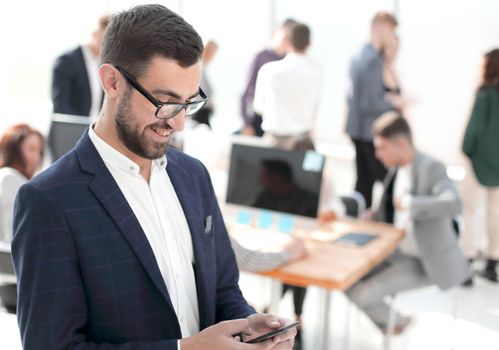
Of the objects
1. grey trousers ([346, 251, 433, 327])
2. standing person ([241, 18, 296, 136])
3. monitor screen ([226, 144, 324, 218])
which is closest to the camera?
monitor screen ([226, 144, 324, 218])

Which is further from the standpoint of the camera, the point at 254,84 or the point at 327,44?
the point at 327,44

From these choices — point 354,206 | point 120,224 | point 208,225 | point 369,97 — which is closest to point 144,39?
point 120,224

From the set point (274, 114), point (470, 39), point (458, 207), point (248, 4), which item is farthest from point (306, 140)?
point (248, 4)

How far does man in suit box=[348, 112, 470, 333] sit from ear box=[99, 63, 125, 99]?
8.27ft

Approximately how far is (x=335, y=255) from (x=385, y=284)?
56 cm

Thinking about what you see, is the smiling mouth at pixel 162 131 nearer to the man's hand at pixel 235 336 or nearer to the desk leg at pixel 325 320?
the man's hand at pixel 235 336

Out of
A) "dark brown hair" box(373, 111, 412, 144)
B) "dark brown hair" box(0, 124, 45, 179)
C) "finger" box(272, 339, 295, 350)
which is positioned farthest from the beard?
"dark brown hair" box(373, 111, 412, 144)

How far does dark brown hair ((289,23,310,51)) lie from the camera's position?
17.3ft

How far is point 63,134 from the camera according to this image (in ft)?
13.2

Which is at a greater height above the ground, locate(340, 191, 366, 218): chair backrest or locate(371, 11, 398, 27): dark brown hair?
locate(371, 11, 398, 27): dark brown hair

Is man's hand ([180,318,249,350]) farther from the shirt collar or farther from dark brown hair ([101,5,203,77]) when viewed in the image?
dark brown hair ([101,5,203,77])

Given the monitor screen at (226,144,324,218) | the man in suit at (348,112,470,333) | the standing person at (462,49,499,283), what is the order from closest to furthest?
1. the monitor screen at (226,144,324,218)
2. the man in suit at (348,112,470,333)
3. the standing person at (462,49,499,283)

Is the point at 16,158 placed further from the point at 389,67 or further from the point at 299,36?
the point at 389,67

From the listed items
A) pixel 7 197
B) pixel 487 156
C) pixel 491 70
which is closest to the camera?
pixel 7 197
